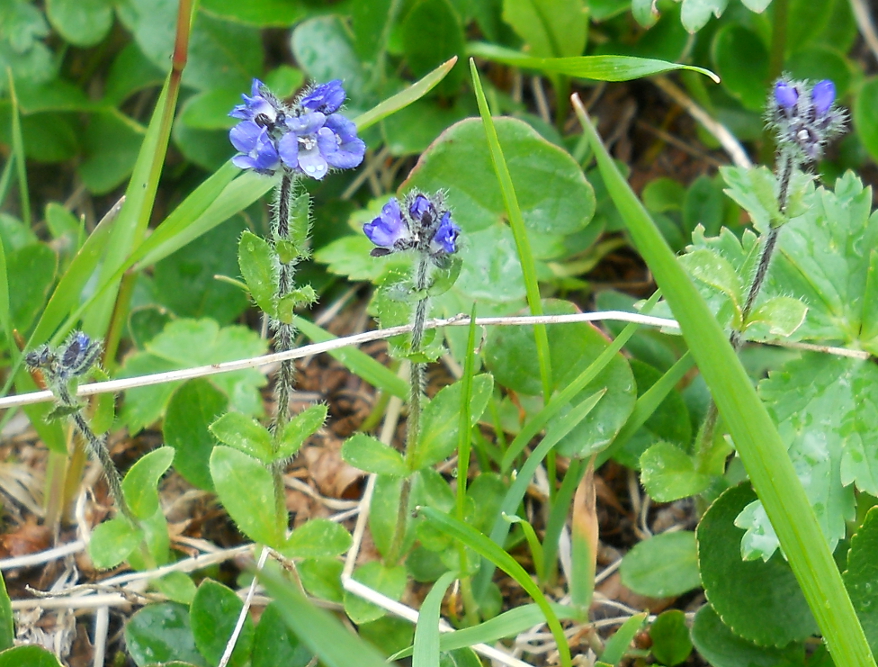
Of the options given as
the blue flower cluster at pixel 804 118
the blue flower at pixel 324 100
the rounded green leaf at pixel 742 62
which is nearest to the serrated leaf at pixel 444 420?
the blue flower at pixel 324 100

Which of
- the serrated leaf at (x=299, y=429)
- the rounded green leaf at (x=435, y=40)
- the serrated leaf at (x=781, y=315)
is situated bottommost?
the serrated leaf at (x=299, y=429)

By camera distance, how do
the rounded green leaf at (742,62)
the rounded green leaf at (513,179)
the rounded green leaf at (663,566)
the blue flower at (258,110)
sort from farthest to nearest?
Answer: the rounded green leaf at (742,62), the rounded green leaf at (513,179), the rounded green leaf at (663,566), the blue flower at (258,110)

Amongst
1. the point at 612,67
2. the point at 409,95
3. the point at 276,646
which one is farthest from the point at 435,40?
the point at 276,646

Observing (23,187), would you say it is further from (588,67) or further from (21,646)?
(588,67)

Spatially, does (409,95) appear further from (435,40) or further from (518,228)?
(435,40)

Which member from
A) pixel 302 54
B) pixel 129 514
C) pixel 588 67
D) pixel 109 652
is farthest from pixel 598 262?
pixel 109 652

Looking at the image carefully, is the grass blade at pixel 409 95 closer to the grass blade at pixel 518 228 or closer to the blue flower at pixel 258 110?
the grass blade at pixel 518 228
